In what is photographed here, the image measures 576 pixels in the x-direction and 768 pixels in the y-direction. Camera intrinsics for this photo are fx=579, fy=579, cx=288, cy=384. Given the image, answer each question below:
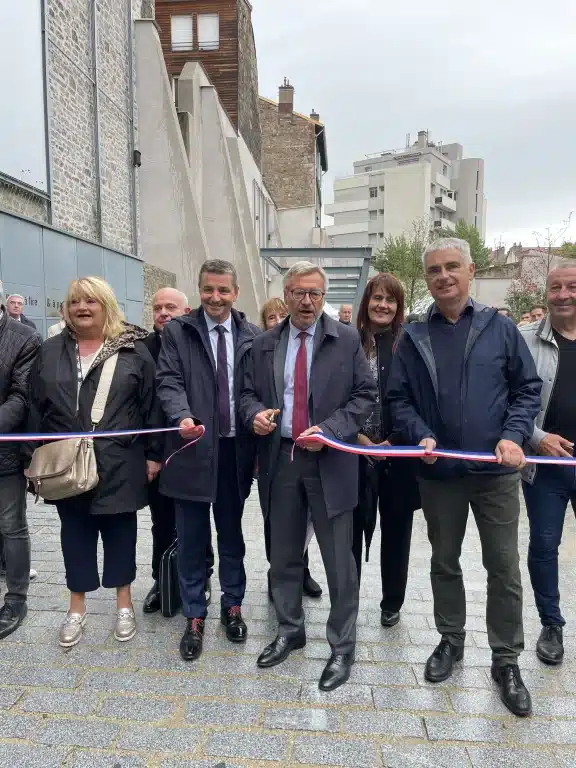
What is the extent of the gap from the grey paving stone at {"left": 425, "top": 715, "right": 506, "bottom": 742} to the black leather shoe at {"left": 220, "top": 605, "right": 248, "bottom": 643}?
1216 mm

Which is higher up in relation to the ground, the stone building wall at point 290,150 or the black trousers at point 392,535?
the stone building wall at point 290,150

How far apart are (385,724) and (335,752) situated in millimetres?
316

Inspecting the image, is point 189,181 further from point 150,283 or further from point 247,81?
point 247,81

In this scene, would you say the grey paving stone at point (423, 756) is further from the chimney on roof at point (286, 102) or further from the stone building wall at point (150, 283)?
the chimney on roof at point (286, 102)

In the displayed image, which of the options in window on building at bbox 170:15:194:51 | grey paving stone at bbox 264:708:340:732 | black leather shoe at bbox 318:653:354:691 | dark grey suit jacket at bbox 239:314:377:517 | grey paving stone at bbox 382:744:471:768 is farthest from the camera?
window on building at bbox 170:15:194:51

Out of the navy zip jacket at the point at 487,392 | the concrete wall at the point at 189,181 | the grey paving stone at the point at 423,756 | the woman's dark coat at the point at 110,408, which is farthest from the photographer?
the concrete wall at the point at 189,181

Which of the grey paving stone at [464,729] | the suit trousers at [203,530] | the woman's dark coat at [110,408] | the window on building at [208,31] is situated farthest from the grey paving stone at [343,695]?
the window on building at [208,31]

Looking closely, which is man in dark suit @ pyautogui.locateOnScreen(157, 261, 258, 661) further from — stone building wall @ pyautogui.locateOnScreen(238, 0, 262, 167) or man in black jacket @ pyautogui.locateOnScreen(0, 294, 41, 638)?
stone building wall @ pyautogui.locateOnScreen(238, 0, 262, 167)

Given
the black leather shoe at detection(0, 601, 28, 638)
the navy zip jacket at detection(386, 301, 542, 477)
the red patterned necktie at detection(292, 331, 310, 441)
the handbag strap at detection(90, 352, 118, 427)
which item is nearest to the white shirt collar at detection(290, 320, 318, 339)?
the red patterned necktie at detection(292, 331, 310, 441)

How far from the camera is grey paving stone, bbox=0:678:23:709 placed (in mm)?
2894

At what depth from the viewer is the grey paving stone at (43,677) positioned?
307cm

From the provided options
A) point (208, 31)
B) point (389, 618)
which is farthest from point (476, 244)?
point (389, 618)

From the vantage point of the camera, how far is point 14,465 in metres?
3.65

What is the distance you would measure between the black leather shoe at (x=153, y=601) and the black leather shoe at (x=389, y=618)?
1511 millimetres
